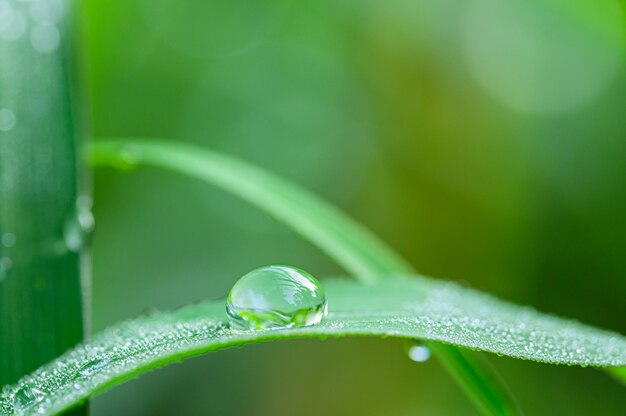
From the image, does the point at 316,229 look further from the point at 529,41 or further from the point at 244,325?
the point at 529,41

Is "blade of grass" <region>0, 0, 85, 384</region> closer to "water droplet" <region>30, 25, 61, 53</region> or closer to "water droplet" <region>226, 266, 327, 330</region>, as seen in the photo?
"water droplet" <region>30, 25, 61, 53</region>

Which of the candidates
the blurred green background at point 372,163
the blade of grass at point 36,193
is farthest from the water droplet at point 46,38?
the blurred green background at point 372,163

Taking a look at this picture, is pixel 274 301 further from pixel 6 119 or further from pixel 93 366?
pixel 6 119

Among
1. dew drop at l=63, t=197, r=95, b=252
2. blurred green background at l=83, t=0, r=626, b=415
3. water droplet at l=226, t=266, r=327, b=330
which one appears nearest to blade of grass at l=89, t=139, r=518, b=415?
dew drop at l=63, t=197, r=95, b=252

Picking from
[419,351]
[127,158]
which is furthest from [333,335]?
[127,158]

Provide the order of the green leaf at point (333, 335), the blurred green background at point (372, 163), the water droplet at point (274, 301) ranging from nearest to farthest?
the green leaf at point (333, 335) → the water droplet at point (274, 301) → the blurred green background at point (372, 163)

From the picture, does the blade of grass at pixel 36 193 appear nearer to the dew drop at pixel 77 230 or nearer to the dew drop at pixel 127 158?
the dew drop at pixel 77 230
